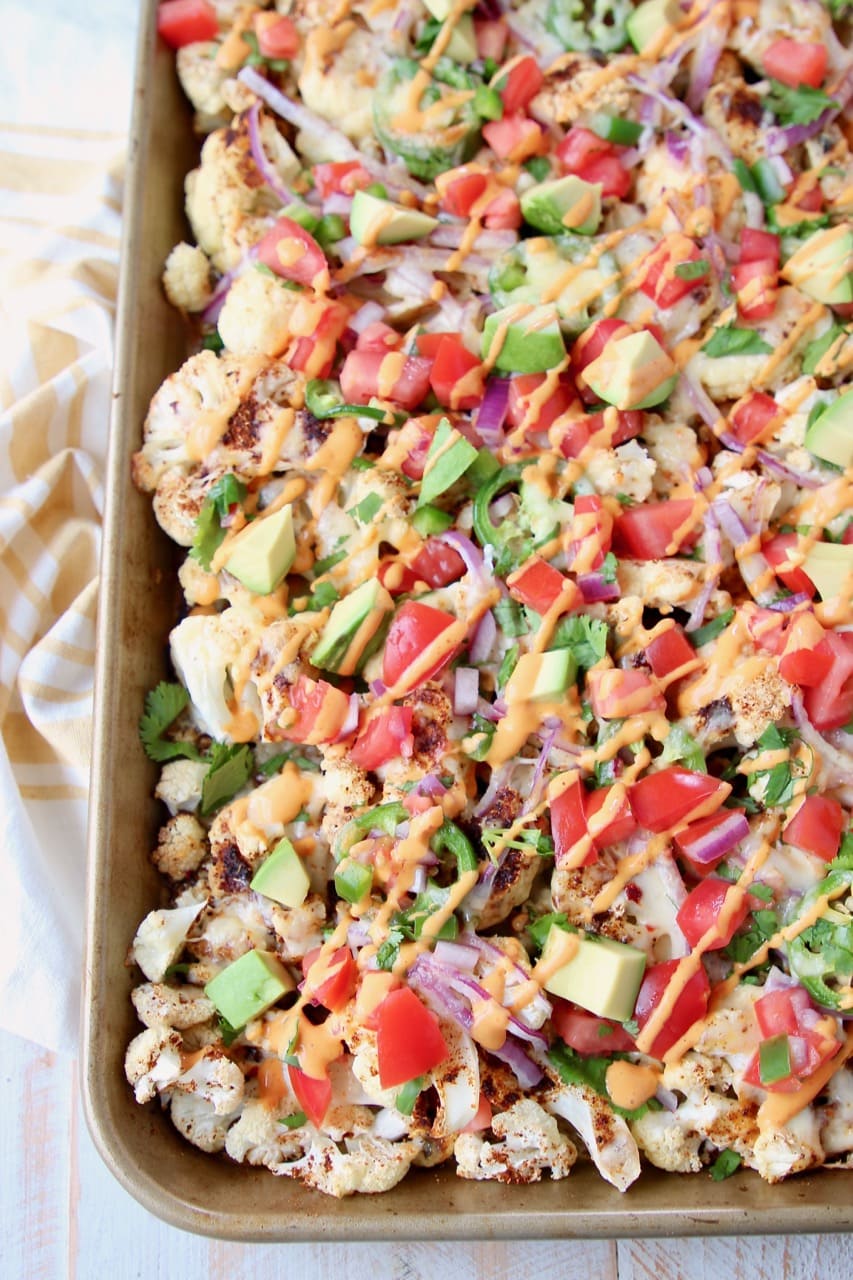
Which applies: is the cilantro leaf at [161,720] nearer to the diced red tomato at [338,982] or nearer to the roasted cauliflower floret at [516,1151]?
the diced red tomato at [338,982]

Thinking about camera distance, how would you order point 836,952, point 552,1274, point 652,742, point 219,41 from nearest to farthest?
1. point 836,952
2. point 652,742
3. point 552,1274
4. point 219,41

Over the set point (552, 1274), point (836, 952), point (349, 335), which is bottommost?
point (552, 1274)

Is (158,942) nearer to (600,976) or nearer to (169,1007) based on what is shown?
(169,1007)

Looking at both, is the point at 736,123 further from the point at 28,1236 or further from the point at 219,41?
the point at 28,1236

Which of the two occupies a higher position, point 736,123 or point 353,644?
point 736,123

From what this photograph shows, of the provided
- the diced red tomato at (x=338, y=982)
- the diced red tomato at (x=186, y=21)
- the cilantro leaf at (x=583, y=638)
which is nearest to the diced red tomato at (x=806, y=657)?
the cilantro leaf at (x=583, y=638)

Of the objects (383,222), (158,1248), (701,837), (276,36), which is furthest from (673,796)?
(276,36)

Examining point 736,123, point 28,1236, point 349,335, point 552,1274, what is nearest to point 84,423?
point 349,335
